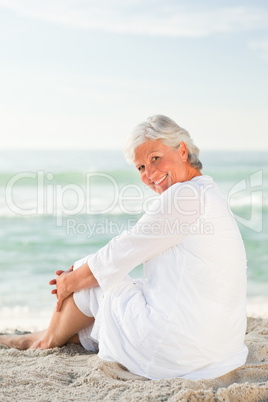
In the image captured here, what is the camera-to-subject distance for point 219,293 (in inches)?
84.6

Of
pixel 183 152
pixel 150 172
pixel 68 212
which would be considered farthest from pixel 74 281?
pixel 68 212

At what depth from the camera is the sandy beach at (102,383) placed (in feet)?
6.42

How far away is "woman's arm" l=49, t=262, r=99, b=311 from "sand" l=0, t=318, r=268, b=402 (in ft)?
1.18

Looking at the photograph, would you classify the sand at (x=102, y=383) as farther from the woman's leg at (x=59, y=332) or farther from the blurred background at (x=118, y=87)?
the blurred background at (x=118, y=87)

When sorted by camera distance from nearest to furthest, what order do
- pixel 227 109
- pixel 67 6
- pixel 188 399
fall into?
pixel 188 399 → pixel 67 6 → pixel 227 109

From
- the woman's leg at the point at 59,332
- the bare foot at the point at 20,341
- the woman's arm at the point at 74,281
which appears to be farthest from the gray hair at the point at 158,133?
the bare foot at the point at 20,341

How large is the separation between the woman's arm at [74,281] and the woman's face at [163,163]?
60 centimetres

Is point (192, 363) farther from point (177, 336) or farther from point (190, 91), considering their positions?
point (190, 91)

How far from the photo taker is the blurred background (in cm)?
1891

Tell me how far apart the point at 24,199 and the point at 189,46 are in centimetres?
1199

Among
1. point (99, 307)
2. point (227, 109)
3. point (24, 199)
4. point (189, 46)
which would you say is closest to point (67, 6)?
point (189, 46)

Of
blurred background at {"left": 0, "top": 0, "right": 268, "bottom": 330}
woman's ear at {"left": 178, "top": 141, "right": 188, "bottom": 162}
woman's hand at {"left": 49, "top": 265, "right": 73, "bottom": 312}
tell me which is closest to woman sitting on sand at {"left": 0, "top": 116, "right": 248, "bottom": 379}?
woman's ear at {"left": 178, "top": 141, "right": 188, "bottom": 162}

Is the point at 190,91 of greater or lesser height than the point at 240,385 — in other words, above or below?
above

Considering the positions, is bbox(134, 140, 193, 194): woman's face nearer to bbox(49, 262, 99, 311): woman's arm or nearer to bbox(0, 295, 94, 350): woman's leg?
bbox(49, 262, 99, 311): woman's arm
